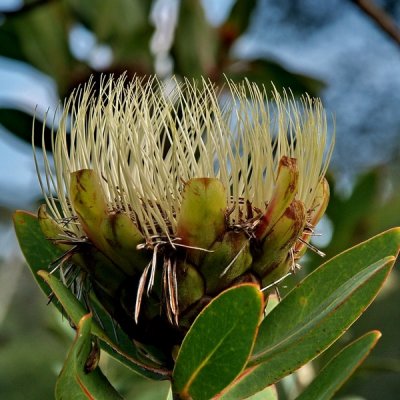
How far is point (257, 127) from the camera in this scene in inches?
26.2

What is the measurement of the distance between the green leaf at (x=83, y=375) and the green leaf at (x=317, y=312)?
145 millimetres

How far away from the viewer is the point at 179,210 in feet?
2.07

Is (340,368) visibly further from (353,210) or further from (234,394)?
(353,210)

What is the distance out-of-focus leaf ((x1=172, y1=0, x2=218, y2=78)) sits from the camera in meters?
1.95

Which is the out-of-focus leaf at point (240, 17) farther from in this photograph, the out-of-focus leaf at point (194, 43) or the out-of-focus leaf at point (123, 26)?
the out-of-focus leaf at point (123, 26)

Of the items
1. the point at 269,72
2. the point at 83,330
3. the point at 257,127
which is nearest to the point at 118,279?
the point at 83,330

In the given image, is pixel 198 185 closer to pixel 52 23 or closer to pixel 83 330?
pixel 83 330

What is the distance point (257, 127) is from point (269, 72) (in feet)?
4.91

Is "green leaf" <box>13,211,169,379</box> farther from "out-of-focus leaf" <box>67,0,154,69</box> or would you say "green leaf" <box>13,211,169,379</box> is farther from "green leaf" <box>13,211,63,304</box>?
"out-of-focus leaf" <box>67,0,154,69</box>

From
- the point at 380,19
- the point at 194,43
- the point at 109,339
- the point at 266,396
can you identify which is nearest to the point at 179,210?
the point at 109,339

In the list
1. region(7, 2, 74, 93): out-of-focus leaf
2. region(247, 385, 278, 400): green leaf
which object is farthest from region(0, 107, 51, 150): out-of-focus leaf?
region(247, 385, 278, 400): green leaf

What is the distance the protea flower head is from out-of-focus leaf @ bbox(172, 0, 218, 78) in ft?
4.16

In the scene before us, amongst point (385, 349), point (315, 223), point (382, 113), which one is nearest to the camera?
point (315, 223)

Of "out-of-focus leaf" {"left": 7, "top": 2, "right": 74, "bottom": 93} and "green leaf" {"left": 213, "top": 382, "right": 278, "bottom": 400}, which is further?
"out-of-focus leaf" {"left": 7, "top": 2, "right": 74, "bottom": 93}
